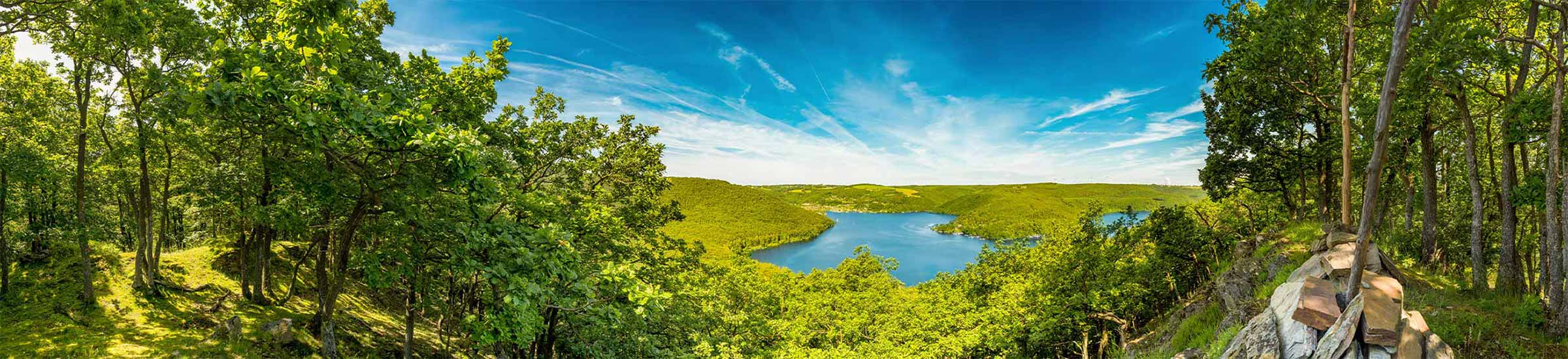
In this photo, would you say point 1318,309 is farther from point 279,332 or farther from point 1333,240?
point 279,332

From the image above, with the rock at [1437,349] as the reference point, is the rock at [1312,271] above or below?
above

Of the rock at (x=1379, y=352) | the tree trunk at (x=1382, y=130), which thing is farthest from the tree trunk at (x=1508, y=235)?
the rock at (x=1379, y=352)

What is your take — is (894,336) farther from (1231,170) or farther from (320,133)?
(320,133)

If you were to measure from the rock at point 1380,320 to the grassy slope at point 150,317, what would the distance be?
54.0 feet

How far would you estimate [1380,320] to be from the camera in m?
4.67

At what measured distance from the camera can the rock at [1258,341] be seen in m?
5.55

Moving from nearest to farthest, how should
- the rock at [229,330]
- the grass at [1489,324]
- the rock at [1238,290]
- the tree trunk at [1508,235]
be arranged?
1. the grass at [1489,324]
2. the tree trunk at [1508,235]
3. the rock at [1238,290]
4. the rock at [229,330]

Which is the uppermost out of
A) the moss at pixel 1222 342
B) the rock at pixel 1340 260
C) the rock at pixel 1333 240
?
the rock at pixel 1333 240

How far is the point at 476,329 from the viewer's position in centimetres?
489

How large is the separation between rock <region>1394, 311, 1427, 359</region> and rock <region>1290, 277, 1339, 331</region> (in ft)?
1.43

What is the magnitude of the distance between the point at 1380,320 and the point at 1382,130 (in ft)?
6.32

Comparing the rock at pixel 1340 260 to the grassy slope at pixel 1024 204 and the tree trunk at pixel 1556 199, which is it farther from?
the grassy slope at pixel 1024 204

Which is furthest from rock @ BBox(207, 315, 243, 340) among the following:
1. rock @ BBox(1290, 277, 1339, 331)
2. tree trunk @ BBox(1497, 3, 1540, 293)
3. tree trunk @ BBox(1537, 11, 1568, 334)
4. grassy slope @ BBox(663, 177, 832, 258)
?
grassy slope @ BBox(663, 177, 832, 258)

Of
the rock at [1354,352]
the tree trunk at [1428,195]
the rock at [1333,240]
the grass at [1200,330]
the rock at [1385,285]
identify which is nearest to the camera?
the rock at [1354,352]
